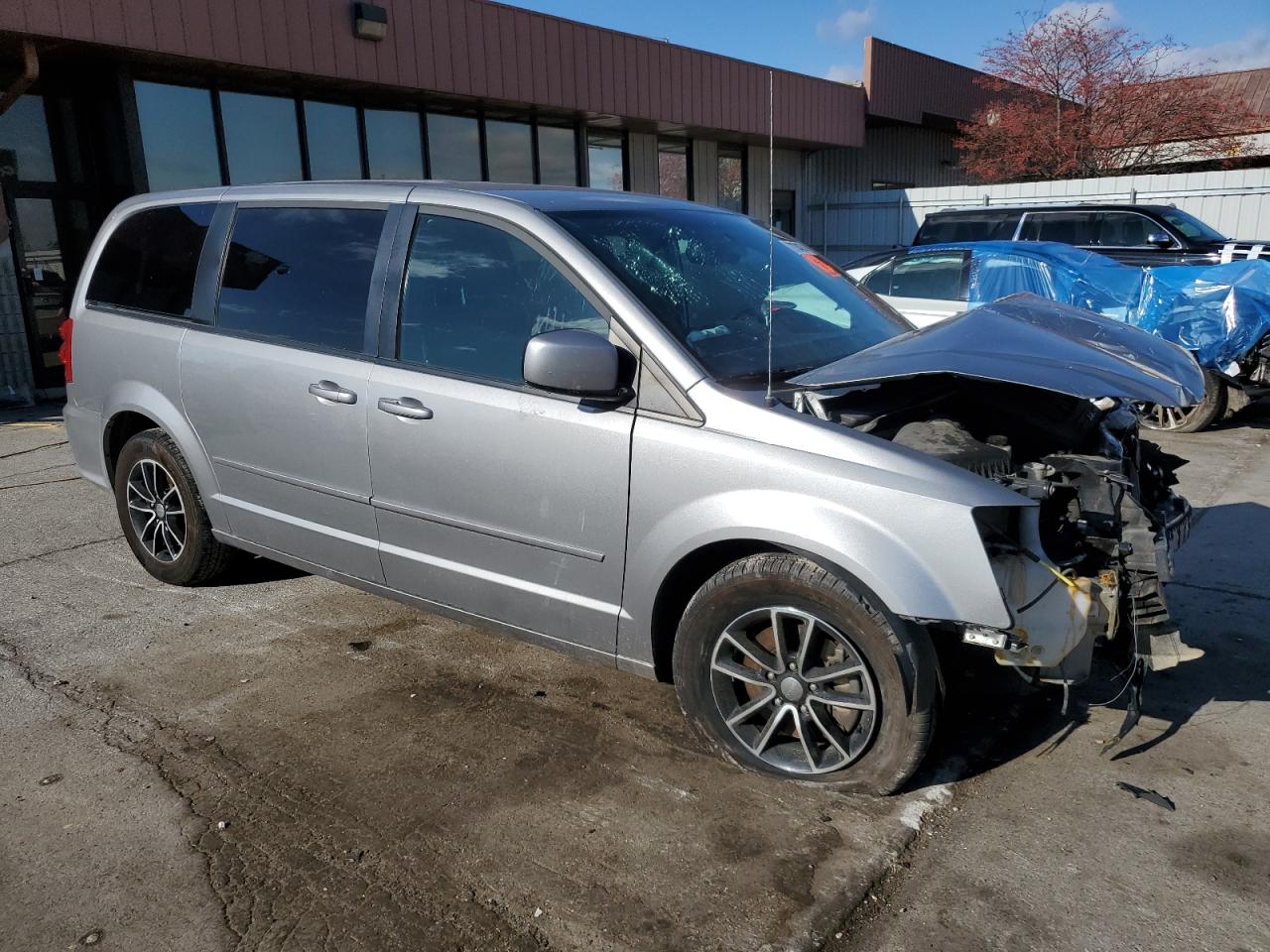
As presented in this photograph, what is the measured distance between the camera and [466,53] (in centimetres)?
1315

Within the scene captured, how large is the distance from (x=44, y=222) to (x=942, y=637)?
38.7 ft

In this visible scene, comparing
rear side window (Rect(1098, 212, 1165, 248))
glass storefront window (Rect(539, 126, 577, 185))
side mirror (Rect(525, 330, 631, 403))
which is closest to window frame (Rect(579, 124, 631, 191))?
glass storefront window (Rect(539, 126, 577, 185))

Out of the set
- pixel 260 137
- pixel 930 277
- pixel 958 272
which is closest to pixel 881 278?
pixel 930 277

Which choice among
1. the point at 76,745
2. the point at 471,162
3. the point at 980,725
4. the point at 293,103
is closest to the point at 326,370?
the point at 76,745

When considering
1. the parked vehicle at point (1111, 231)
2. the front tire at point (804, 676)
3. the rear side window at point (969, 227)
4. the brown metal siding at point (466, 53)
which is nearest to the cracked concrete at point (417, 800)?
the front tire at point (804, 676)

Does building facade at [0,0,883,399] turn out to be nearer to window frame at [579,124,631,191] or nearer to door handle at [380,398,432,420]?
window frame at [579,124,631,191]

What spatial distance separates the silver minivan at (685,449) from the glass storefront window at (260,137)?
888cm

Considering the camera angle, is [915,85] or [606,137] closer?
[606,137]

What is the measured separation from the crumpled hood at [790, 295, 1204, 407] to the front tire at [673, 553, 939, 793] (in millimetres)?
682

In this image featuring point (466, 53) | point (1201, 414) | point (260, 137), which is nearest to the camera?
point (1201, 414)

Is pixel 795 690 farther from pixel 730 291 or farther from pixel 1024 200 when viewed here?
pixel 1024 200

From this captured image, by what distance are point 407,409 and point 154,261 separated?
2.04 m

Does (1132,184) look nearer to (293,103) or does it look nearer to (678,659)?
(293,103)

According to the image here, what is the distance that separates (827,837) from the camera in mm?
2816
